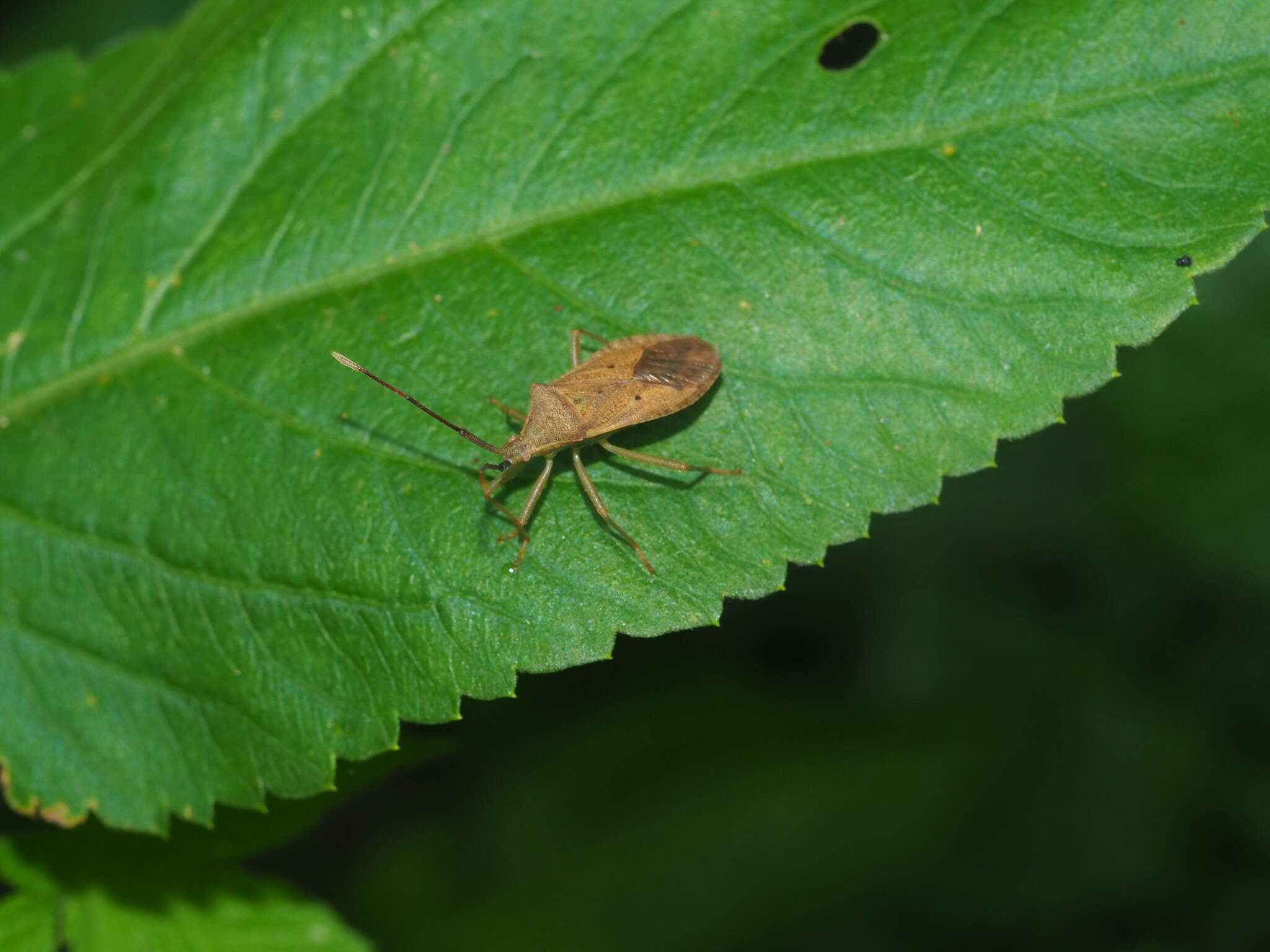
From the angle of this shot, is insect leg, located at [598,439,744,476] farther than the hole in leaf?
Yes

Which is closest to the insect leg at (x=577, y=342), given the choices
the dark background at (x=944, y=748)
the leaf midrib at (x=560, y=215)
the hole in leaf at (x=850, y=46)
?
the leaf midrib at (x=560, y=215)

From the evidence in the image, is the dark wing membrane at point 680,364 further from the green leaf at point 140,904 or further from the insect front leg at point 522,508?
the green leaf at point 140,904

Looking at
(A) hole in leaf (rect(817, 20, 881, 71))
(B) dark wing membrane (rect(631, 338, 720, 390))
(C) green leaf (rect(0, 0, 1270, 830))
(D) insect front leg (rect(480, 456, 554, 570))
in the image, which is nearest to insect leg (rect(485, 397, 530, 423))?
(C) green leaf (rect(0, 0, 1270, 830))

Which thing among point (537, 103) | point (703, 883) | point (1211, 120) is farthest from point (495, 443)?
point (703, 883)

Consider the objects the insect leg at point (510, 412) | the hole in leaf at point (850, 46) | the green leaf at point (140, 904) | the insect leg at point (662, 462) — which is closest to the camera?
the hole in leaf at point (850, 46)

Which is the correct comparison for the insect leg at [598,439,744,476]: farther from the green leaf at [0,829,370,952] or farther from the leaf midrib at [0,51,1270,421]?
the green leaf at [0,829,370,952]

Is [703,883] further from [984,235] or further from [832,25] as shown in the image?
[832,25]

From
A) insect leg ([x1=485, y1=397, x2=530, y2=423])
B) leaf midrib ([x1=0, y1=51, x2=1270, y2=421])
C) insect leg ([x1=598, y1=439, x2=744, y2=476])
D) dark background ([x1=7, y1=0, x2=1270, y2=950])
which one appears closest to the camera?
leaf midrib ([x1=0, y1=51, x2=1270, y2=421])
